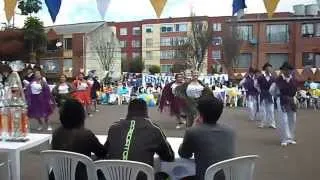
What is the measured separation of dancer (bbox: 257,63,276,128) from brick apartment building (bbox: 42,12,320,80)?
827 inches

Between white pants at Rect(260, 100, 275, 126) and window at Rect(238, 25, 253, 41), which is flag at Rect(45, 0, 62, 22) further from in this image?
window at Rect(238, 25, 253, 41)

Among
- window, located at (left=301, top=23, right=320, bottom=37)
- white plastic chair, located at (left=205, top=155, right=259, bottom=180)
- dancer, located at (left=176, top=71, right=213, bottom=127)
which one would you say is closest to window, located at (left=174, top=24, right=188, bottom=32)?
window, located at (left=301, top=23, right=320, bottom=37)

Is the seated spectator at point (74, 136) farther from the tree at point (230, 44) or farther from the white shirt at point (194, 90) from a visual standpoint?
the tree at point (230, 44)

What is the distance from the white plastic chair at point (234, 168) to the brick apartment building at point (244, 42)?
31177 millimetres

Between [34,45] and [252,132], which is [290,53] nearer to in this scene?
[34,45]

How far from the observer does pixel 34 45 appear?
128 feet

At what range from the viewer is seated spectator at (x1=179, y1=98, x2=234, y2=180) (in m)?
4.40

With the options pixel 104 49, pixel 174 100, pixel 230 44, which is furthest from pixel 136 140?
pixel 104 49

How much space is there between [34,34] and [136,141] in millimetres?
34987

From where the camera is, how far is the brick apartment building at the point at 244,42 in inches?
1980

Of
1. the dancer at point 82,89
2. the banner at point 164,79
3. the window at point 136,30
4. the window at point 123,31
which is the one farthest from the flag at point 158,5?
the window at point 123,31

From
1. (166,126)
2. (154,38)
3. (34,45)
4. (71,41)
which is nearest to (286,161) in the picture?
(166,126)

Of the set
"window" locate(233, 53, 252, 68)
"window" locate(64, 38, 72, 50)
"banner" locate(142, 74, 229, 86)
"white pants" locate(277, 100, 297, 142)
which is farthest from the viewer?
"window" locate(64, 38, 72, 50)

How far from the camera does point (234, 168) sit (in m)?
4.15
